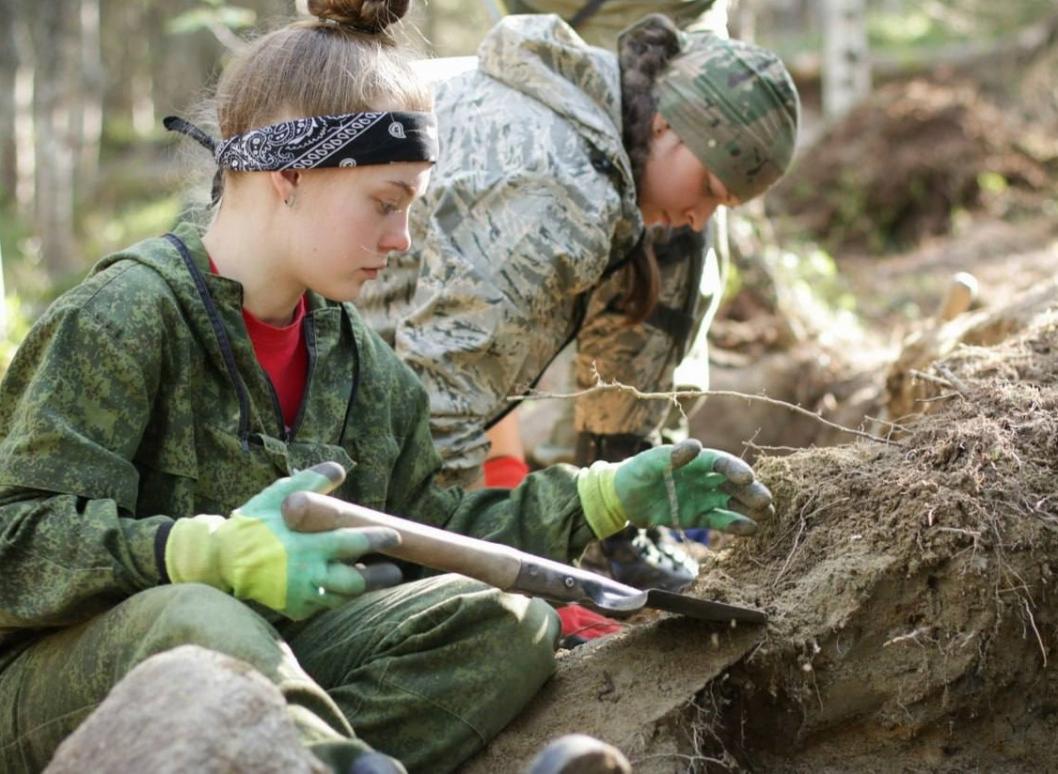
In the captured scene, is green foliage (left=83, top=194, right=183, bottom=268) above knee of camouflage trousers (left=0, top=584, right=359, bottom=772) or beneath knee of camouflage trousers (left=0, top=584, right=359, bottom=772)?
beneath

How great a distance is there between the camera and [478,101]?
157 inches

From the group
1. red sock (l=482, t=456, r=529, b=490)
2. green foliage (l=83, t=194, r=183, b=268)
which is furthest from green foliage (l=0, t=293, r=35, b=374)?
green foliage (l=83, t=194, r=183, b=268)

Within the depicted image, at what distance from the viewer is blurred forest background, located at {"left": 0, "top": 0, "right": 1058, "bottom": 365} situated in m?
10.1

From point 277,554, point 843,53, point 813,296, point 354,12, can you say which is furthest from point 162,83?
point 277,554

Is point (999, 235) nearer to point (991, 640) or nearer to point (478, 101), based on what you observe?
point (478, 101)

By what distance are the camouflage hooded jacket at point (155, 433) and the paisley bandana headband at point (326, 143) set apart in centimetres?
21

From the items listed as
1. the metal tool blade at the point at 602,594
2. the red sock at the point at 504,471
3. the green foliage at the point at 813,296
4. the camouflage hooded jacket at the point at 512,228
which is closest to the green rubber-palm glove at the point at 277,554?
the metal tool blade at the point at 602,594

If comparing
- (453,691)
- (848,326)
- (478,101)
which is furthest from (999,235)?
(453,691)

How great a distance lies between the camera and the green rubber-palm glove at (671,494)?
111 inches

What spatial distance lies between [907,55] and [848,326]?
10132 millimetres

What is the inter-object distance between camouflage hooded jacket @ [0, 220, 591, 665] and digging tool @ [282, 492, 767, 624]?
0.31 m

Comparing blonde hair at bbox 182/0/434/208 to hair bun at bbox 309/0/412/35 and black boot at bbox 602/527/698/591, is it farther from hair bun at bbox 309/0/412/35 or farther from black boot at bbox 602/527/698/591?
black boot at bbox 602/527/698/591

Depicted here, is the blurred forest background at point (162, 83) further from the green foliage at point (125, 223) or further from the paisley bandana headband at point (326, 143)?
the paisley bandana headband at point (326, 143)

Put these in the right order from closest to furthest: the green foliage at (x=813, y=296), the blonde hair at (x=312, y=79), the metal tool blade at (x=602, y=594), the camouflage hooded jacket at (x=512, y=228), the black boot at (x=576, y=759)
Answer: the black boot at (x=576, y=759)
the metal tool blade at (x=602, y=594)
the blonde hair at (x=312, y=79)
the camouflage hooded jacket at (x=512, y=228)
the green foliage at (x=813, y=296)
